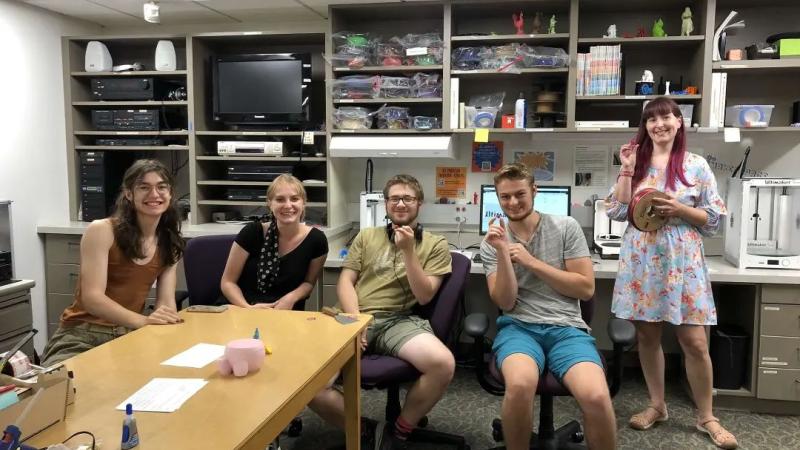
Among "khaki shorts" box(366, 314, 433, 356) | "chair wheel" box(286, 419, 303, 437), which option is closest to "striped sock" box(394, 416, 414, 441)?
"khaki shorts" box(366, 314, 433, 356)

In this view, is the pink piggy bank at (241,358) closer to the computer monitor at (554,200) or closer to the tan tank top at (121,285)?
the tan tank top at (121,285)

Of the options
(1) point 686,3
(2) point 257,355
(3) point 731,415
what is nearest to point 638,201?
(3) point 731,415

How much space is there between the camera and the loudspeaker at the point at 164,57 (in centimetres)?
359

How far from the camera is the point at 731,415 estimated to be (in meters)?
2.78

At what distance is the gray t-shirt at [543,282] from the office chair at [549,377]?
0.14m

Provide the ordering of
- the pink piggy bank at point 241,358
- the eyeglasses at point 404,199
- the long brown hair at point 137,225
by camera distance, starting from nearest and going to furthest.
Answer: the pink piggy bank at point 241,358 → the long brown hair at point 137,225 → the eyeglasses at point 404,199

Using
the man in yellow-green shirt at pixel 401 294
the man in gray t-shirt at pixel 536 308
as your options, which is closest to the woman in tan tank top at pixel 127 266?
the man in yellow-green shirt at pixel 401 294

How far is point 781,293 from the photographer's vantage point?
8.82ft

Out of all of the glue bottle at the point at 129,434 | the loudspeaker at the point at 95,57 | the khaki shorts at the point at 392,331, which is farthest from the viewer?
the loudspeaker at the point at 95,57

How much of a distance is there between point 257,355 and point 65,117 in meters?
3.09

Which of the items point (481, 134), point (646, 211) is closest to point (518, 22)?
point (481, 134)

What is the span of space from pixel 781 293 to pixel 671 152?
3.06 ft

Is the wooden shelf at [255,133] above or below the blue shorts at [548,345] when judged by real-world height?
above

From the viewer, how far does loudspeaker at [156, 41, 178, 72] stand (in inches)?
141
